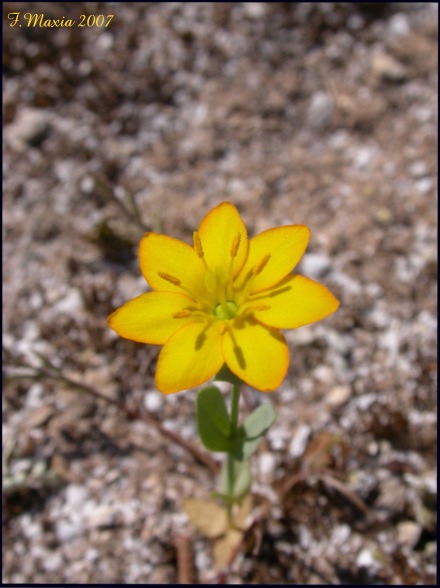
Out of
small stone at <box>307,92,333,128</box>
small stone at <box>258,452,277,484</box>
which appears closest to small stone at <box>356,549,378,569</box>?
small stone at <box>258,452,277,484</box>

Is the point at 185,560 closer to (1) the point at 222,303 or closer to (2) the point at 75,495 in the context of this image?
(2) the point at 75,495

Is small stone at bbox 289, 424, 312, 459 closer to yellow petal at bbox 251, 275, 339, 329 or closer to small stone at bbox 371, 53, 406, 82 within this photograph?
yellow petal at bbox 251, 275, 339, 329

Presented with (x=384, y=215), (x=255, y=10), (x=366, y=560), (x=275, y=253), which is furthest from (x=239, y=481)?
(x=255, y=10)

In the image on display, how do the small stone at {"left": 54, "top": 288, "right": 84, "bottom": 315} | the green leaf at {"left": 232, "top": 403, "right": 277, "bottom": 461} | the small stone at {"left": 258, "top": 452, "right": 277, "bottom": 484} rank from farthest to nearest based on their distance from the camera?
the small stone at {"left": 54, "top": 288, "right": 84, "bottom": 315}, the small stone at {"left": 258, "top": 452, "right": 277, "bottom": 484}, the green leaf at {"left": 232, "top": 403, "right": 277, "bottom": 461}

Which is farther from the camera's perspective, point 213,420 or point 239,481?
point 239,481

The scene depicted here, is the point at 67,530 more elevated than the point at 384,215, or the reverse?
the point at 384,215

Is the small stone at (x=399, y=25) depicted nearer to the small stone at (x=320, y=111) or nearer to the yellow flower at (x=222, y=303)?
the small stone at (x=320, y=111)
